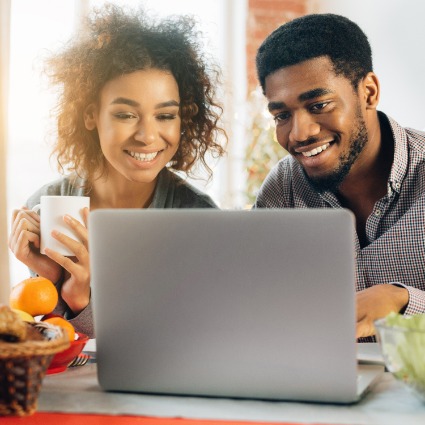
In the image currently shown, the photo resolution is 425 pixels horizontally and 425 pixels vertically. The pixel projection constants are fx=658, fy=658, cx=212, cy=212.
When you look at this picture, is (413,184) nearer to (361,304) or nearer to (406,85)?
(361,304)

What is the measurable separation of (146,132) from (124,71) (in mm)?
215

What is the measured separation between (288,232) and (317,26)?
1155 mm

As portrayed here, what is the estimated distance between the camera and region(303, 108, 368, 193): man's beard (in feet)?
6.01

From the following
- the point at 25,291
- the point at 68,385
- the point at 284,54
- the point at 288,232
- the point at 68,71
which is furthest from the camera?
the point at 68,71

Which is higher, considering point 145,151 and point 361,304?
point 145,151

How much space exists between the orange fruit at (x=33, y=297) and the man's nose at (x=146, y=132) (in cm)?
73

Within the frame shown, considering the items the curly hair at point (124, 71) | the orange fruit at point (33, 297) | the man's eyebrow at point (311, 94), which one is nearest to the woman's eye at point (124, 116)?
the curly hair at point (124, 71)

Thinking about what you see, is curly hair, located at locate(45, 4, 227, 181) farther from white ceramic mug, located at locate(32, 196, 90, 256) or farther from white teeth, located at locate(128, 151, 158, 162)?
white ceramic mug, located at locate(32, 196, 90, 256)

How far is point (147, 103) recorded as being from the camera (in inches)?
74.1

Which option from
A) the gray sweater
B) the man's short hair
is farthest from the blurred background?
the man's short hair

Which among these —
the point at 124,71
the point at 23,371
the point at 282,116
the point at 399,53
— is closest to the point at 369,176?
the point at 282,116

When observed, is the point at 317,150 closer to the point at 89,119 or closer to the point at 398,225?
the point at 398,225

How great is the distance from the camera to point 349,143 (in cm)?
183

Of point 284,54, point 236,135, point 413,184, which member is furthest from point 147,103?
point 236,135
